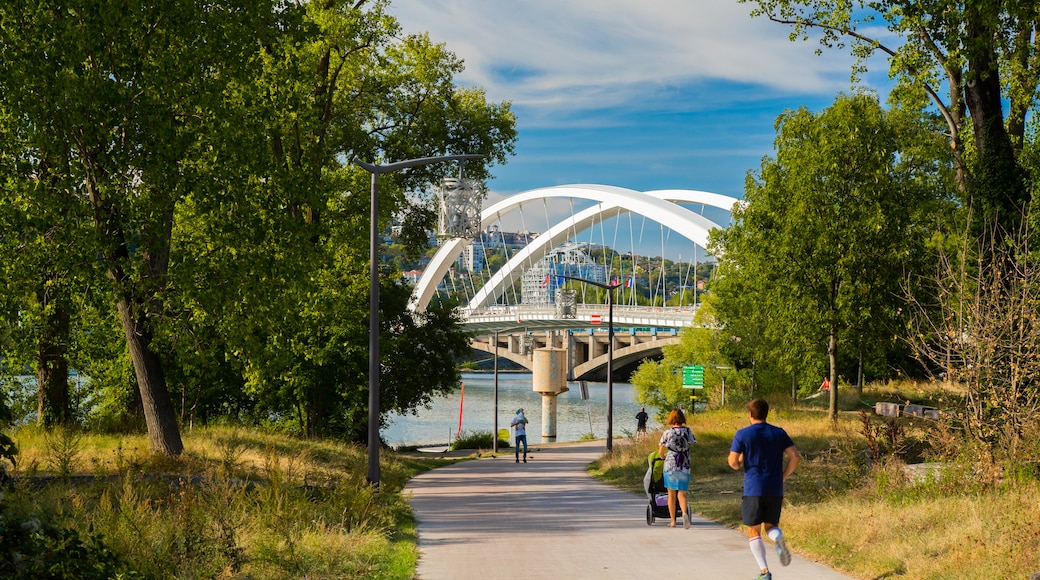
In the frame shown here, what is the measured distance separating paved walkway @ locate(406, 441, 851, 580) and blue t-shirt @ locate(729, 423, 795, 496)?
38.4 inches

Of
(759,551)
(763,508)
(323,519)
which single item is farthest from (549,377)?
→ (759,551)

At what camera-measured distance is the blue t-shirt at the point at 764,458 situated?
8.59m

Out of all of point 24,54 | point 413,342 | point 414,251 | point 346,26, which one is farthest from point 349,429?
point 24,54

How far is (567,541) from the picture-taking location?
470 inches

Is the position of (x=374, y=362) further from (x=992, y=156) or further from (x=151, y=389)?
(x=992, y=156)

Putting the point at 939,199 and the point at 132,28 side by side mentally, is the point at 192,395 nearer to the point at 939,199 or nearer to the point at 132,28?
the point at 132,28

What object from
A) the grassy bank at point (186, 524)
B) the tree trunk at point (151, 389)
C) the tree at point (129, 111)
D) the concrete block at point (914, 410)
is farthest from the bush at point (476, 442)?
the grassy bank at point (186, 524)

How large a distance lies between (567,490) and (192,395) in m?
15.1

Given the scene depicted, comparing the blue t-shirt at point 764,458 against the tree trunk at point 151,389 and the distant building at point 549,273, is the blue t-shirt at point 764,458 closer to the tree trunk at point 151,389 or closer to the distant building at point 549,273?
the tree trunk at point 151,389

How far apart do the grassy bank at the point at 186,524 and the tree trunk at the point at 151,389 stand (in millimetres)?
1045

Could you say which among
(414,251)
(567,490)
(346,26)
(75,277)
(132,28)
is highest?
(346,26)

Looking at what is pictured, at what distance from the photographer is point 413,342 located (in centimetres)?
3425

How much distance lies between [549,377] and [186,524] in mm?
61399

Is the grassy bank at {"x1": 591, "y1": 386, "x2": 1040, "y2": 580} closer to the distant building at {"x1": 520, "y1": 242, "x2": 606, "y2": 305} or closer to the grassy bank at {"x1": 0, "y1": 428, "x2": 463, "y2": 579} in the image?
the grassy bank at {"x1": 0, "y1": 428, "x2": 463, "y2": 579}
